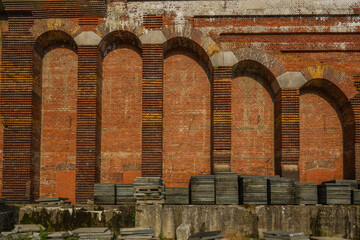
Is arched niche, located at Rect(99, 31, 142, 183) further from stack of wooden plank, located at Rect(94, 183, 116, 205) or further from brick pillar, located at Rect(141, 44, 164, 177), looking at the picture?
stack of wooden plank, located at Rect(94, 183, 116, 205)

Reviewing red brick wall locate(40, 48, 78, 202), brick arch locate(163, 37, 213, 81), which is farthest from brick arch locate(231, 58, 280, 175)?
red brick wall locate(40, 48, 78, 202)

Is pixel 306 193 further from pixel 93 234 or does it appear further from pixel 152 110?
pixel 93 234

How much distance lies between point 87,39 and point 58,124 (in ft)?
10.1

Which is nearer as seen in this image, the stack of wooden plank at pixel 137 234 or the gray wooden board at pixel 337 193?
the stack of wooden plank at pixel 137 234

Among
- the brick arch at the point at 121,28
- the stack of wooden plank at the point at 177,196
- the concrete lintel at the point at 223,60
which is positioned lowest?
the stack of wooden plank at the point at 177,196

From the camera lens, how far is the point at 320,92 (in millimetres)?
13328

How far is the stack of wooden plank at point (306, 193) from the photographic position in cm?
1102

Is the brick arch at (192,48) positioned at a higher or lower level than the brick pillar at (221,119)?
higher

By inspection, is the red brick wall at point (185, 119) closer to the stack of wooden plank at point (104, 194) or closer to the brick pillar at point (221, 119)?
the brick pillar at point (221, 119)

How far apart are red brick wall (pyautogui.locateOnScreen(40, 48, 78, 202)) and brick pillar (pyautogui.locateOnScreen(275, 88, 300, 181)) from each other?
275 inches

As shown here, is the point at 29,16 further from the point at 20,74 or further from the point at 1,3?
the point at 20,74

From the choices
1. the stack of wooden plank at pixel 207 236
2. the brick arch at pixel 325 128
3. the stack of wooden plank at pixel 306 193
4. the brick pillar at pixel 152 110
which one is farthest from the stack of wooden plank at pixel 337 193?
the brick pillar at pixel 152 110

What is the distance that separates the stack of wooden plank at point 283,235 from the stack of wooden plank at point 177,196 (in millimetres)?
2453

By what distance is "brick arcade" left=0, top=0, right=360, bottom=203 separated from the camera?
12.5 m
